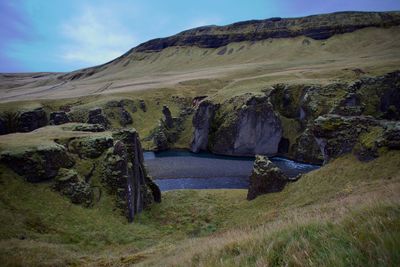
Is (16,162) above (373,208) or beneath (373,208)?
beneath

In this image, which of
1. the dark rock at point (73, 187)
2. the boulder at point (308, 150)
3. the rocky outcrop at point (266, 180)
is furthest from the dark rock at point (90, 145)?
the boulder at point (308, 150)

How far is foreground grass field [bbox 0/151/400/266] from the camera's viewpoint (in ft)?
20.7

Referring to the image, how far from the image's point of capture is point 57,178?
35.3 metres

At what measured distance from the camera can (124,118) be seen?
124938 millimetres

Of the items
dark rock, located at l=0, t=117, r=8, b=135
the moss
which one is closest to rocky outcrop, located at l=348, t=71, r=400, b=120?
the moss

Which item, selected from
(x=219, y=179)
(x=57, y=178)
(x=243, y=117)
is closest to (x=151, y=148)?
(x=243, y=117)

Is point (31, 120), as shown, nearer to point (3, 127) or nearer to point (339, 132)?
point (3, 127)

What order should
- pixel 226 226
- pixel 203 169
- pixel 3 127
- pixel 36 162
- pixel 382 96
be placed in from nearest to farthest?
1. pixel 36 162
2. pixel 226 226
3. pixel 203 169
4. pixel 382 96
5. pixel 3 127

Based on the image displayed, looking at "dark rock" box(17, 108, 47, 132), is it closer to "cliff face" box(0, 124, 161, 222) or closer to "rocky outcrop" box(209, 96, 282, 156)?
"rocky outcrop" box(209, 96, 282, 156)

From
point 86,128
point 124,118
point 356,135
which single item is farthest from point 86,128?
point 124,118

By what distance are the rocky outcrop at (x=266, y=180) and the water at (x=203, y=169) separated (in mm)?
18095

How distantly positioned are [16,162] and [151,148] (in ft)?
242

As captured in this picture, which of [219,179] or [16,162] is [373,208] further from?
[219,179]

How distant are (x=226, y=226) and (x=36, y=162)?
2119cm
